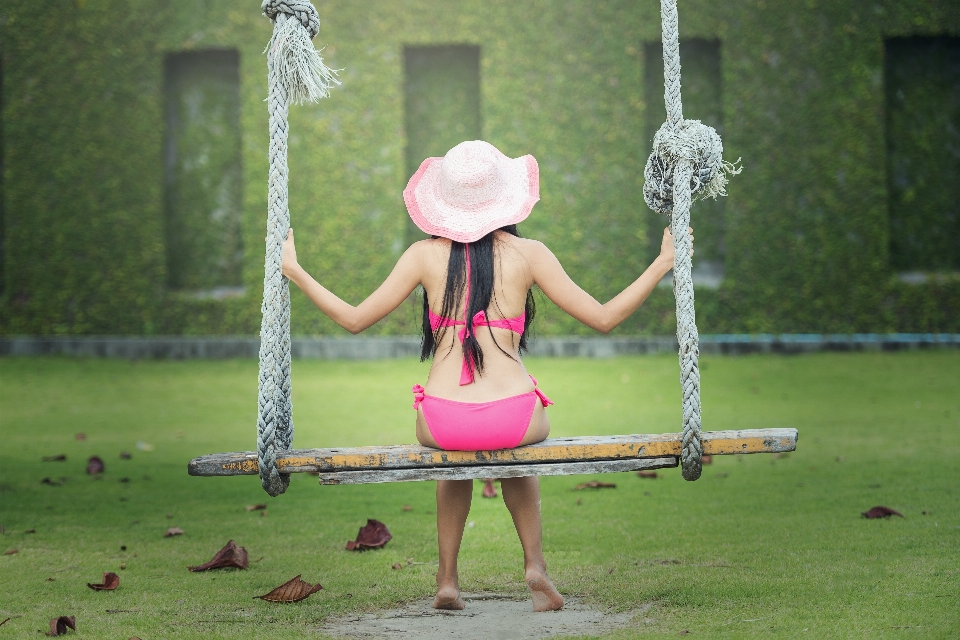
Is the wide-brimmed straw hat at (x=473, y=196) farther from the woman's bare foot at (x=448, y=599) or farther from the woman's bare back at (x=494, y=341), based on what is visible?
the woman's bare foot at (x=448, y=599)

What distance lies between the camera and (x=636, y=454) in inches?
121

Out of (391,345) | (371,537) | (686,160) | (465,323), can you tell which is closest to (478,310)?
(465,323)

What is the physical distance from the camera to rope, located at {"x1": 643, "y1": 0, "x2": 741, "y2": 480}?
3.10 m

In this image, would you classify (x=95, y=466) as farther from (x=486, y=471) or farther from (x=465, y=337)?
(x=486, y=471)

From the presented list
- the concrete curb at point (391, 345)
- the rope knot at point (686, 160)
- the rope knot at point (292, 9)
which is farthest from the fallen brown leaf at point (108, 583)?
the concrete curb at point (391, 345)

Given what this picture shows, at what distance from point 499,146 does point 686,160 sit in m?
7.60

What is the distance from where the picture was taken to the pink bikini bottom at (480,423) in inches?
126

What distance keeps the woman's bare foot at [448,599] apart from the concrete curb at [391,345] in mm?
6887

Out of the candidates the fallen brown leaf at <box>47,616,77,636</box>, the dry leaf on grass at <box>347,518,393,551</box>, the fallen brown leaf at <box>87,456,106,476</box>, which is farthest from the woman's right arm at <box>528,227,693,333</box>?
the fallen brown leaf at <box>87,456,106,476</box>

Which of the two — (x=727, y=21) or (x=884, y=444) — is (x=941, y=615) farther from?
(x=727, y=21)

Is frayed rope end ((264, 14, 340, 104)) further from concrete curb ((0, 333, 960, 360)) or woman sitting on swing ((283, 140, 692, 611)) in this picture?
concrete curb ((0, 333, 960, 360))

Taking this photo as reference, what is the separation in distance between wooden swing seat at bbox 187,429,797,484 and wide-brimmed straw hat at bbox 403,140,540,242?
651 mm

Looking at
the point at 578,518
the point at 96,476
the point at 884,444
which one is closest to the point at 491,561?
the point at 578,518

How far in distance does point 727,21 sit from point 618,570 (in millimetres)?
8022
